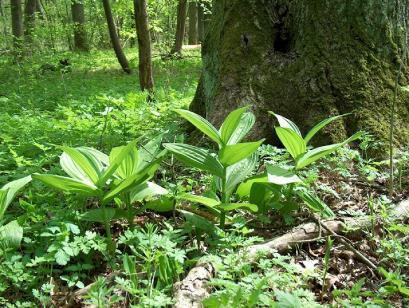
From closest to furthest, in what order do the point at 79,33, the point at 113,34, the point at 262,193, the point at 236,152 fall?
the point at 236,152
the point at 262,193
the point at 113,34
the point at 79,33

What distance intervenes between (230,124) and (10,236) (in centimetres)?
122

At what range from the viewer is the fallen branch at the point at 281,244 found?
183cm

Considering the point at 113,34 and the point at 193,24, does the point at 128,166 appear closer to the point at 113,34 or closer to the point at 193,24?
the point at 113,34

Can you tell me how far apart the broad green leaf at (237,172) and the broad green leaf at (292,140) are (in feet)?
0.82

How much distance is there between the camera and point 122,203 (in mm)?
2430

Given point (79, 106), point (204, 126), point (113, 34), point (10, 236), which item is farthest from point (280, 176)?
point (113, 34)

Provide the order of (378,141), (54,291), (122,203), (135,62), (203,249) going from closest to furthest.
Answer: (54,291), (203,249), (122,203), (378,141), (135,62)

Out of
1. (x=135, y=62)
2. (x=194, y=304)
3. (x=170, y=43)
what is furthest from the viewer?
(x=170, y=43)

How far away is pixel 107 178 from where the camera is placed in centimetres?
211

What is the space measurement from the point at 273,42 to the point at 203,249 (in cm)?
197

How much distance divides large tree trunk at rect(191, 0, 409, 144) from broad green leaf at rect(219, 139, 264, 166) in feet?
3.98

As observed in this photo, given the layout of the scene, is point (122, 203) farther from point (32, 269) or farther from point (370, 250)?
point (370, 250)

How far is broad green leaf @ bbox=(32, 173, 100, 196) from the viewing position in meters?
2.03

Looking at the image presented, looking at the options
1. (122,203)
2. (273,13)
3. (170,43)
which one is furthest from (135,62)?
(122,203)
